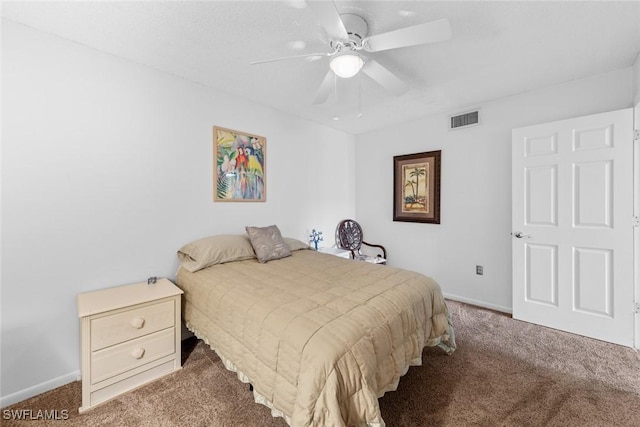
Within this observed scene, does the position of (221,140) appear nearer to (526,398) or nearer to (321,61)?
(321,61)

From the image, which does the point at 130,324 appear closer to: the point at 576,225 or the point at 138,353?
the point at 138,353

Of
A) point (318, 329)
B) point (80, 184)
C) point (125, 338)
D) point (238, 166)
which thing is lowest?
point (125, 338)

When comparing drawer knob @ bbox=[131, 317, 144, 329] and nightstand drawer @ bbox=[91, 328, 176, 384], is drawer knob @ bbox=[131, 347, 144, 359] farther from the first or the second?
drawer knob @ bbox=[131, 317, 144, 329]

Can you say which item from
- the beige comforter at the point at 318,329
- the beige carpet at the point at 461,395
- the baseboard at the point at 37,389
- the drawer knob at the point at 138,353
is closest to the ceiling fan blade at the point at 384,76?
the beige comforter at the point at 318,329

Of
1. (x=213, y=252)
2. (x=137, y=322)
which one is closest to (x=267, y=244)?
(x=213, y=252)

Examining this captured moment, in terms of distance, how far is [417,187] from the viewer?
3844 millimetres

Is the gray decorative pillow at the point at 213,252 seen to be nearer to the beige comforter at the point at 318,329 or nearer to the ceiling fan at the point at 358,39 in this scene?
the beige comforter at the point at 318,329

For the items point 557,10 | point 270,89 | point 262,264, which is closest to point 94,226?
point 262,264

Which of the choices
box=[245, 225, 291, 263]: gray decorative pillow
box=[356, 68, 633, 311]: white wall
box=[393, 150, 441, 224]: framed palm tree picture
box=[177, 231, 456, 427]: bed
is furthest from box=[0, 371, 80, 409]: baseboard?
box=[393, 150, 441, 224]: framed palm tree picture

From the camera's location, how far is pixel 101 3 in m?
1.59

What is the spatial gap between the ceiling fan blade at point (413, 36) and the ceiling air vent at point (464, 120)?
215cm

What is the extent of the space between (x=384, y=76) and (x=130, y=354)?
107 inches

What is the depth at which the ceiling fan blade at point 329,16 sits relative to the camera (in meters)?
1.30

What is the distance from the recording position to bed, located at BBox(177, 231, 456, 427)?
1.16 meters
